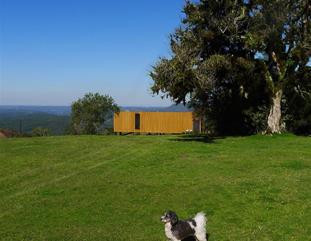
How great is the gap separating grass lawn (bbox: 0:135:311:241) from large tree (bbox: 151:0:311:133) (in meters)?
4.94

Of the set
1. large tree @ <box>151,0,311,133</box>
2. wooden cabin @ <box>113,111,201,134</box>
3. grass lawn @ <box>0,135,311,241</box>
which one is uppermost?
large tree @ <box>151,0,311,133</box>

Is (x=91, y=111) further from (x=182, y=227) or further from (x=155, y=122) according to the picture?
(x=182, y=227)

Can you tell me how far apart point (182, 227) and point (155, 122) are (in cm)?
3116

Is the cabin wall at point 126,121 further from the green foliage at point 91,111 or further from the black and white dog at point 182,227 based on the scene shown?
the black and white dog at point 182,227

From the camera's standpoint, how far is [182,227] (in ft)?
29.1

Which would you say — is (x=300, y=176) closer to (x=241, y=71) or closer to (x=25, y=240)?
(x=25, y=240)

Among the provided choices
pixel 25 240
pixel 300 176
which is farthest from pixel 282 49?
pixel 25 240

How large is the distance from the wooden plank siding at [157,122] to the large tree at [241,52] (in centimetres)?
899

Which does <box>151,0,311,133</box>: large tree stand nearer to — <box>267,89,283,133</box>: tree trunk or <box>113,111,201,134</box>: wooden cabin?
<box>267,89,283,133</box>: tree trunk

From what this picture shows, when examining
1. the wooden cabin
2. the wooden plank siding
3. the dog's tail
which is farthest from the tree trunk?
the dog's tail

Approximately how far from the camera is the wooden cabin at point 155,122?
1538 inches

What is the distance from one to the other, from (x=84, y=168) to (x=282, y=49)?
51.5ft

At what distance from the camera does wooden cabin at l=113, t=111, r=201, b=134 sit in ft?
128

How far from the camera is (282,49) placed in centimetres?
2880
